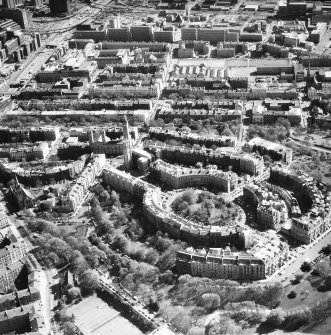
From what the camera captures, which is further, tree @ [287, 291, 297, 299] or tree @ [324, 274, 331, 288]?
tree @ [324, 274, 331, 288]

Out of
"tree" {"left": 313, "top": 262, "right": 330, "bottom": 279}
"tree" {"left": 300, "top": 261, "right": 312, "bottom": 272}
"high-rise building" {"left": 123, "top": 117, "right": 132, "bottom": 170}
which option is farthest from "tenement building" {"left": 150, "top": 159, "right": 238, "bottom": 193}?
"tree" {"left": 313, "top": 262, "right": 330, "bottom": 279}

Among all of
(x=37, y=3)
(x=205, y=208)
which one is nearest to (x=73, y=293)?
(x=205, y=208)

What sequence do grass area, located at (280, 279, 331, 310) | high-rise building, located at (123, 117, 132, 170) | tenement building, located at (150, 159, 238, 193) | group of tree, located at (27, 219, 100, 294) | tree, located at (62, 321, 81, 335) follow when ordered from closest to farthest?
tree, located at (62, 321, 81, 335), grass area, located at (280, 279, 331, 310), group of tree, located at (27, 219, 100, 294), tenement building, located at (150, 159, 238, 193), high-rise building, located at (123, 117, 132, 170)

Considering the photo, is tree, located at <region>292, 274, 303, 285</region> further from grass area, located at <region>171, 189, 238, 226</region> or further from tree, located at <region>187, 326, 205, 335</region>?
grass area, located at <region>171, 189, 238, 226</region>

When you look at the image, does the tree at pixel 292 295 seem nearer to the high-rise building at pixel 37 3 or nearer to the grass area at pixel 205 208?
the grass area at pixel 205 208

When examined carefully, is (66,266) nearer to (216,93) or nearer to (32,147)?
(32,147)

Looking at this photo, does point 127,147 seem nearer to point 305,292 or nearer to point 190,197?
point 190,197
